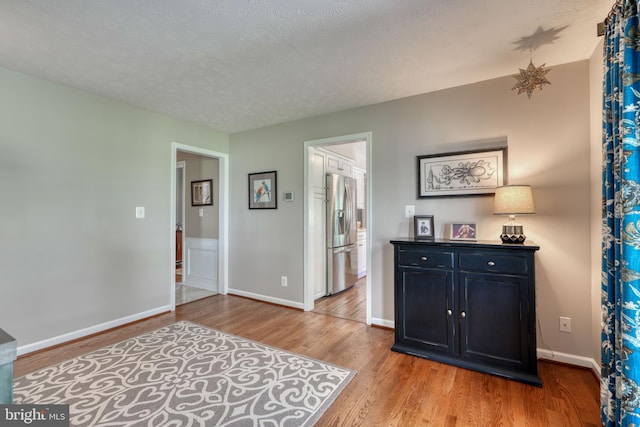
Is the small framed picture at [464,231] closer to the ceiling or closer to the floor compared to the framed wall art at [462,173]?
closer to the floor

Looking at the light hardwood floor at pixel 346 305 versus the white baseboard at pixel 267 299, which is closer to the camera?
the light hardwood floor at pixel 346 305

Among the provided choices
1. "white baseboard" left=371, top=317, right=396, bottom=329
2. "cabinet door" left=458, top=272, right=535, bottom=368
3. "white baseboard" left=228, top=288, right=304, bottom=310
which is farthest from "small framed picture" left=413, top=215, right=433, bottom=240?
"white baseboard" left=228, top=288, right=304, bottom=310

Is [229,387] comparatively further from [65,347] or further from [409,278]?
[65,347]

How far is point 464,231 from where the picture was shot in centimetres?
263

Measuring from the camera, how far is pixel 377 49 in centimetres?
215

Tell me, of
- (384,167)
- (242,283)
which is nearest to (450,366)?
(384,167)

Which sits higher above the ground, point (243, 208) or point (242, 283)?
point (243, 208)

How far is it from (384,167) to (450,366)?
6.41 feet

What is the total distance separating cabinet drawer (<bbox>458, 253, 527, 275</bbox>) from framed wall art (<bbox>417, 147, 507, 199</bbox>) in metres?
0.67

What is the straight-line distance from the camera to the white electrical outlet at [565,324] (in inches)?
91.1

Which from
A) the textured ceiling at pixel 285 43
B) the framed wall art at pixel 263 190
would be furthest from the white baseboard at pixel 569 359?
the framed wall art at pixel 263 190

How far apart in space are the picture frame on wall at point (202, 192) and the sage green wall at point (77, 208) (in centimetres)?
97

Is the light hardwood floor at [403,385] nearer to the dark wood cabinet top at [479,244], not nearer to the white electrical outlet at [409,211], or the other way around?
the dark wood cabinet top at [479,244]

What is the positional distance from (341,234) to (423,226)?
1.78m
